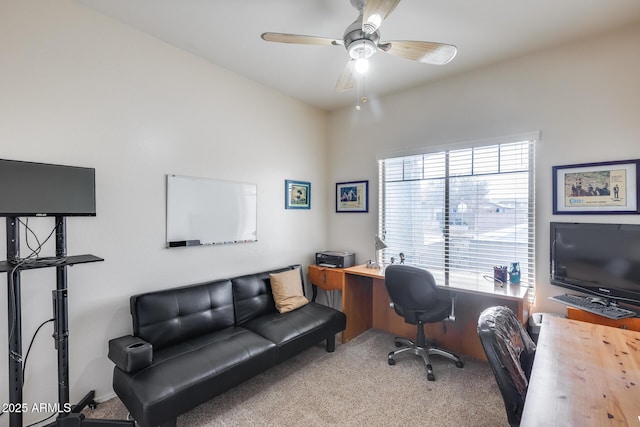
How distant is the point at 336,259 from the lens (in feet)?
11.6

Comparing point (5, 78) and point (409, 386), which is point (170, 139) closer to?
point (5, 78)

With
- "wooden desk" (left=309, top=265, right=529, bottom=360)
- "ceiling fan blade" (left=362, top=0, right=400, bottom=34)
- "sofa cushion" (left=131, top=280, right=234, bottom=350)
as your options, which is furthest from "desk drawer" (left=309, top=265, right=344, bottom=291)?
"ceiling fan blade" (left=362, top=0, right=400, bottom=34)

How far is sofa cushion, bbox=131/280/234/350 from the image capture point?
221cm

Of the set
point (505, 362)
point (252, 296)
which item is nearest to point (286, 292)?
point (252, 296)

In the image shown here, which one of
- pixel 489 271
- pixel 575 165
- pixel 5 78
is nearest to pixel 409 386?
pixel 489 271

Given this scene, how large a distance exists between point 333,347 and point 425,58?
8.76 feet

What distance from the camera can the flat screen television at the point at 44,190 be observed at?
159 centimetres

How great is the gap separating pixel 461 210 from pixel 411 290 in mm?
1090

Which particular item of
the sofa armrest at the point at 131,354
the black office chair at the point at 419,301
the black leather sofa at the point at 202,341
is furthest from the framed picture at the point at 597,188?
the sofa armrest at the point at 131,354

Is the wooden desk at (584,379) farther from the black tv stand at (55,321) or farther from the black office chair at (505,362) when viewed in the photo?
the black tv stand at (55,321)

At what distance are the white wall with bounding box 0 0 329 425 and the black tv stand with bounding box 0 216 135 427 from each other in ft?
0.98

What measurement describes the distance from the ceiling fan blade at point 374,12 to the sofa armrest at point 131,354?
2.38 meters

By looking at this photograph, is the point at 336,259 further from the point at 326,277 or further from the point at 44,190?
the point at 44,190

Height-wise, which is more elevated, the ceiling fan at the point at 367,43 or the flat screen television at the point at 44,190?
the ceiling fan at the point at 367,43
